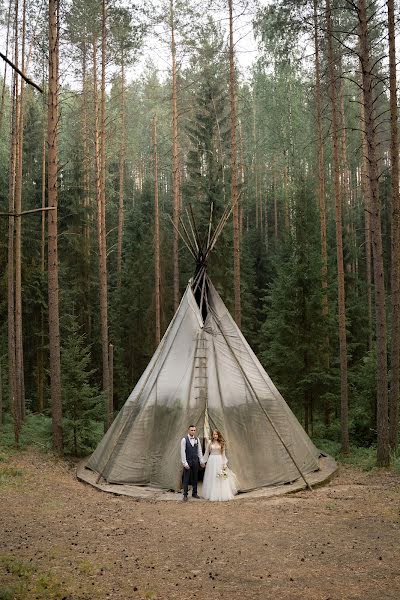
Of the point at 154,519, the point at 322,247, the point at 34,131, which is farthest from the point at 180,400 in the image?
the point at 34,131

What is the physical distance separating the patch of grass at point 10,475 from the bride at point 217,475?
3.60 meters

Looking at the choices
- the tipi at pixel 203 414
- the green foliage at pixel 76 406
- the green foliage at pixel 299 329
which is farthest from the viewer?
the green foliage at pixel 299 329

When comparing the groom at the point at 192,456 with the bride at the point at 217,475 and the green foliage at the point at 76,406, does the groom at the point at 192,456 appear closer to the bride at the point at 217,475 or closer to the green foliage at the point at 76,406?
the bride at the point at 217,475

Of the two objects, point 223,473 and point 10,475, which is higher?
point 223,473

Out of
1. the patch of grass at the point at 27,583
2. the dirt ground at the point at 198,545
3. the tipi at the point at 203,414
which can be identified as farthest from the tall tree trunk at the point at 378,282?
the patch of grass at the point at 27,583

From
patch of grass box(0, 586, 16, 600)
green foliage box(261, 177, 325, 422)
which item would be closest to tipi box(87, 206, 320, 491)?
green foliage box(261, 177, 325, 422)

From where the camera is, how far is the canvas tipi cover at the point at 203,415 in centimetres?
1073

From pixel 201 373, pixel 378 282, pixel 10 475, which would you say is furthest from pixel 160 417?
pixel 378 282

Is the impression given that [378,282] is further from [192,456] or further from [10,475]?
[10,475]

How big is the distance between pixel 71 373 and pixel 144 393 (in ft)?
10.3

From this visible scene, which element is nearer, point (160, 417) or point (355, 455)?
point (160, 417)

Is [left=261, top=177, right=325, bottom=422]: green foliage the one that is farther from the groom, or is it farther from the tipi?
the groom

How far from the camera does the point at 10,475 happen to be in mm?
11125

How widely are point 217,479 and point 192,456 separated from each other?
0.58 m
